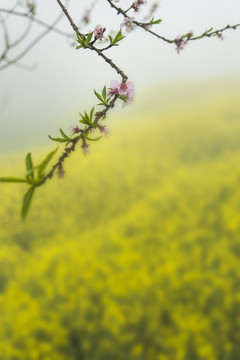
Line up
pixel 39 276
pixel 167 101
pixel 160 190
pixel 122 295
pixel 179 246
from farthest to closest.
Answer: pixel 167 101, pixel 160 190, pixel 179 246, pixel 39 276, pixel 122 295

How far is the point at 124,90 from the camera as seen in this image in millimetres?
618

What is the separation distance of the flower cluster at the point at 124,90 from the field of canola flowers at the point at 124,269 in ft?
4.80

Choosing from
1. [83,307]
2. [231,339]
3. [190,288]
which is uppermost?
[83,307]

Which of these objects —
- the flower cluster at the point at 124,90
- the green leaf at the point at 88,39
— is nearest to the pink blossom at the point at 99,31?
the green leaf at the point at 88,39

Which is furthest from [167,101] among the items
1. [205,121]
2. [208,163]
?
[208,163]

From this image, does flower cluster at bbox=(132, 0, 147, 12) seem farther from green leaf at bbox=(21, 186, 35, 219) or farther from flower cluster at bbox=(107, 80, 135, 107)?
green leaf at bbox=(21, 186, 35, 219)

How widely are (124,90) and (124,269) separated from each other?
288 centimetres

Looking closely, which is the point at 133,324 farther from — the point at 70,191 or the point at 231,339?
the point at 70,191

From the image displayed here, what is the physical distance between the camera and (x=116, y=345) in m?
2.80

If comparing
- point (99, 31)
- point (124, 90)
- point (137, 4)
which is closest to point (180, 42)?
point (137, 4)

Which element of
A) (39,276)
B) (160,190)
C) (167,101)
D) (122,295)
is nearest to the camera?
(122,295)

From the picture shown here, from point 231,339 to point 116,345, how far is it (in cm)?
98

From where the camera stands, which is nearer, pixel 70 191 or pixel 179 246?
pixel 179 246

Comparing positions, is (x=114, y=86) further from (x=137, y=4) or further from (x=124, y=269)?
(x=124, y=269)
